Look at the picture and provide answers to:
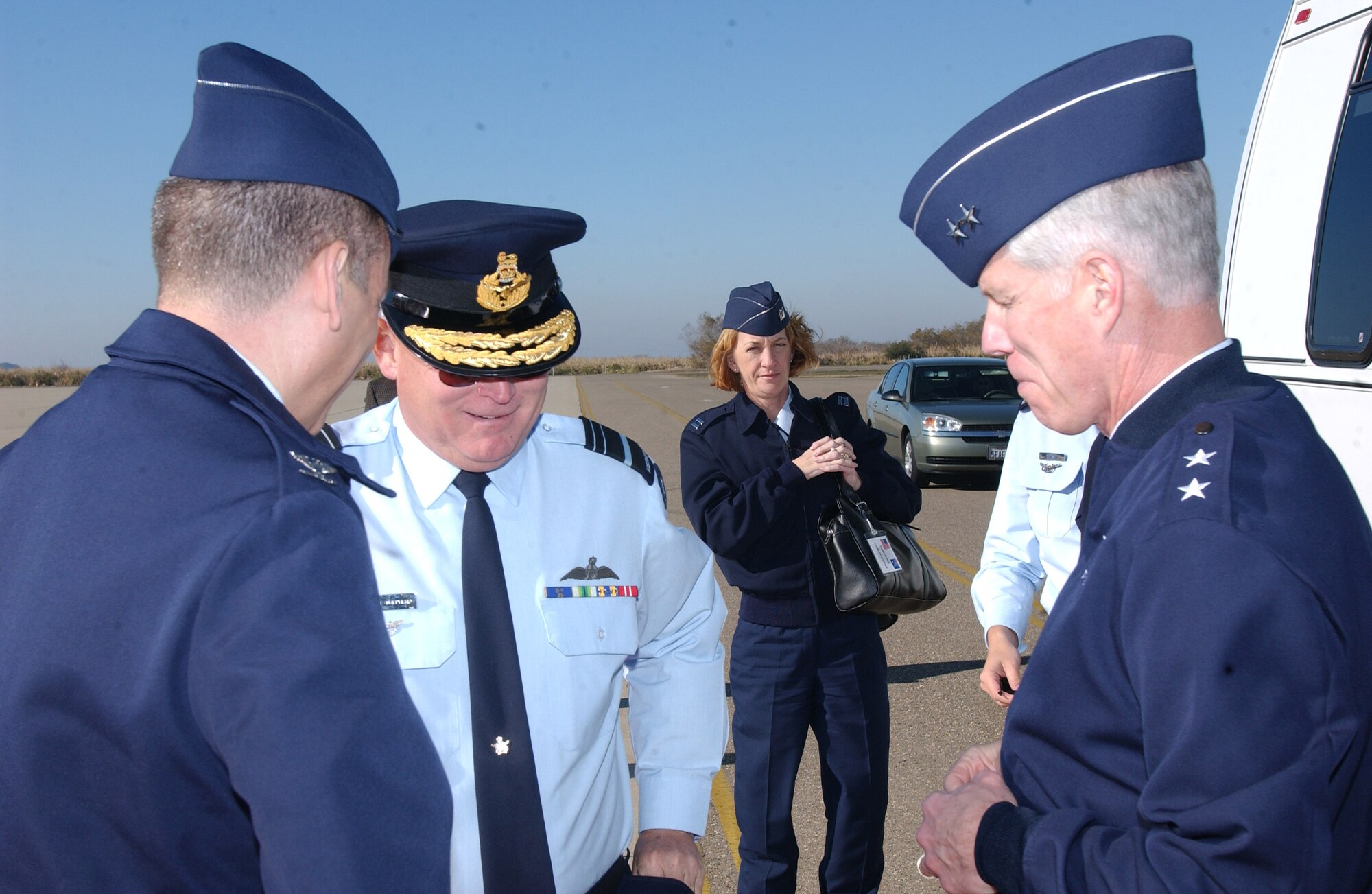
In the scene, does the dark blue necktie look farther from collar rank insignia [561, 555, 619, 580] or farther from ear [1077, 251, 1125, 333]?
ear [1077, 251, 1125, 333]

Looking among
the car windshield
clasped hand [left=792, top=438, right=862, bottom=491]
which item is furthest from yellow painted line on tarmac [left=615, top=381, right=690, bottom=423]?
clasped hand [left=792, top=438, right=862, bottom=491]

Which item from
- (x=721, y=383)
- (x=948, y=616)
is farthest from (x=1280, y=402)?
(x=948, y=616)

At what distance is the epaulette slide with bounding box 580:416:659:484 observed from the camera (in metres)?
2.18

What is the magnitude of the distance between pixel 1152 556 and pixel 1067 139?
668 millimetres

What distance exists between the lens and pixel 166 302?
1.14 metres

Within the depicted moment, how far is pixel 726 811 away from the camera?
158 inches

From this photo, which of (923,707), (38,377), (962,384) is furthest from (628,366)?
(923,707)

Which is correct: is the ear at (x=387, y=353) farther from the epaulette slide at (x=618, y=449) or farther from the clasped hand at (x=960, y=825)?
the clasped hand at (x=960, y=825)

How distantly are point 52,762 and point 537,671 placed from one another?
3.23 ft

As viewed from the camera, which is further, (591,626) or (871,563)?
(871,563)

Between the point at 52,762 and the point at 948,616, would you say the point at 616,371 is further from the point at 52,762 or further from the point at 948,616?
the point at 52,762

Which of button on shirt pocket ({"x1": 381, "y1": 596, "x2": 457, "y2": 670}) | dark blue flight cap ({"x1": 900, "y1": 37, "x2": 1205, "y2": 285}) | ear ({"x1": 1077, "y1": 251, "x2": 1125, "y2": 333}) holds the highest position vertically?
dark blue flight cap ({"x1": 900, "y1": 37, "x2": 1205, "y2": 285})

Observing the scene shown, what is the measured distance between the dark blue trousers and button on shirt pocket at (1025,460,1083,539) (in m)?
0.79

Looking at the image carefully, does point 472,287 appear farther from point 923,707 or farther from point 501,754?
point 923,707
